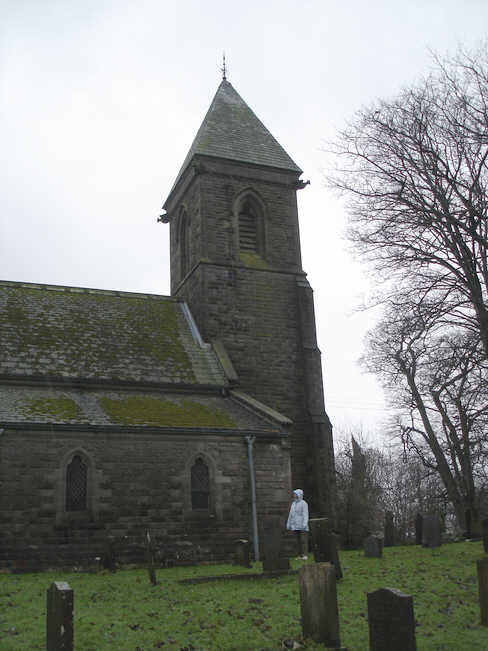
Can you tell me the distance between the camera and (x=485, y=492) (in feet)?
91.4

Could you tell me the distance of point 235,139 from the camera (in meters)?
29.3

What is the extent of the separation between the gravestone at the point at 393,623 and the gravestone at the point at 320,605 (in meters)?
1.16

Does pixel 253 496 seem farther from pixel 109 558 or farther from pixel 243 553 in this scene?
pixel 109 558

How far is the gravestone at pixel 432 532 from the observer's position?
17984 mm

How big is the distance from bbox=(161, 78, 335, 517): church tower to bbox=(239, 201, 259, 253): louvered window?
0.14 ft

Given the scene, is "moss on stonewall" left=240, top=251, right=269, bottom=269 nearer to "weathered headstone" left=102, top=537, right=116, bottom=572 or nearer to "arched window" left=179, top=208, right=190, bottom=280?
"arched window" left=179, top=208, right=190, bottom=280

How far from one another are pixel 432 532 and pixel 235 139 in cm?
1833

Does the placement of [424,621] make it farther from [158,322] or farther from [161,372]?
[158,322]

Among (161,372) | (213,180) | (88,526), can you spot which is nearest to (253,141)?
(213,180)

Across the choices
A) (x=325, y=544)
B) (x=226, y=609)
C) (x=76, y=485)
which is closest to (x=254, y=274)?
(x=76, y=485)

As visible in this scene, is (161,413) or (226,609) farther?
(161,413)

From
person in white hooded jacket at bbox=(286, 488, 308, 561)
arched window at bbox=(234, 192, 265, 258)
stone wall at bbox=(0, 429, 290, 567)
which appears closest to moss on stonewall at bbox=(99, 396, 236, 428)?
stone wall at bbox=(0, 429, 290, 567)

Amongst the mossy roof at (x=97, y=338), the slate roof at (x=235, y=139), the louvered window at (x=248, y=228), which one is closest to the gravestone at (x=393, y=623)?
the mossy roof at (x=97, y=338)

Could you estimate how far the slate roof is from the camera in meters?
28.2
